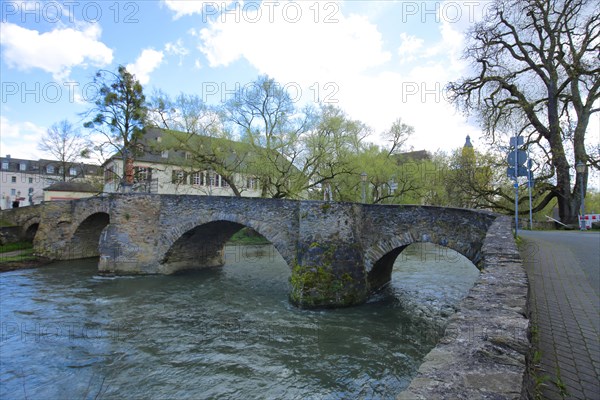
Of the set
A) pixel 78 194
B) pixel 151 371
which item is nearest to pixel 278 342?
pixel 151 371

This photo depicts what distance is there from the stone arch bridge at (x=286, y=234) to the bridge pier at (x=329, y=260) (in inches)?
1.2

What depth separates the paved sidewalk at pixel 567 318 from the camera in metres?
2.60

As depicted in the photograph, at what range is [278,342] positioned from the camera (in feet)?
26.6

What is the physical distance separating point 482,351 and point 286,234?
1034 centimetres

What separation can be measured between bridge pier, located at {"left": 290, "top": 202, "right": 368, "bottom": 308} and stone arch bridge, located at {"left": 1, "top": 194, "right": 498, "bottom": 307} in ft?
0.10

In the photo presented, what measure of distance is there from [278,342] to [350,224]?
14.0ft

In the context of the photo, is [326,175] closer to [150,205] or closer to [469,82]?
[469,82]

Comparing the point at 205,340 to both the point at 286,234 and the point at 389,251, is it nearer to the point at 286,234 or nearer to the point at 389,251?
the point at 286,234

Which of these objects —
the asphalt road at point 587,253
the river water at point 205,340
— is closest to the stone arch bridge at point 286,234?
the river water at point 205,340

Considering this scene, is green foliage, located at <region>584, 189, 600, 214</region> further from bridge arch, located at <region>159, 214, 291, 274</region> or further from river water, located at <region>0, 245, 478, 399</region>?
bridge arch, located at <region>159, 214, 291, 274</region>

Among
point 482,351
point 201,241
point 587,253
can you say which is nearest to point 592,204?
point 587,253

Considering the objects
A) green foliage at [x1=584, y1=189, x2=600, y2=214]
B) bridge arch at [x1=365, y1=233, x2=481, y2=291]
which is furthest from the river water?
green foliage at [x1=584, y1=189, x2=600, y2=214]

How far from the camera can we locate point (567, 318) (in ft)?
12.6

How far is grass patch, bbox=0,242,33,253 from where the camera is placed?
71.1 feet
